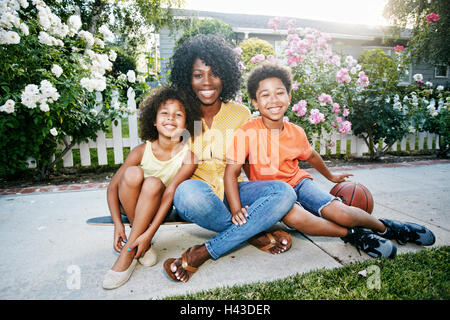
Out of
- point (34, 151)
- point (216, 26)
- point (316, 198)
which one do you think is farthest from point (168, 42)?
point (316, 198)

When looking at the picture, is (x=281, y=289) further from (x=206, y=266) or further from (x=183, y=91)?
(x=183, y=91)

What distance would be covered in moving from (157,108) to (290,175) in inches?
42.6

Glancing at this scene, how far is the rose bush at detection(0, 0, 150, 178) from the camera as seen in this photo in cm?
305

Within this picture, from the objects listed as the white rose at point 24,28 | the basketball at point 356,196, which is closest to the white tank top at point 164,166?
the basketball at point 356,196

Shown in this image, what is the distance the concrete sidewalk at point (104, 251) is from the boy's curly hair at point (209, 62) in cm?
122

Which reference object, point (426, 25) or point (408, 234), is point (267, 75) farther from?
point (426, 25)

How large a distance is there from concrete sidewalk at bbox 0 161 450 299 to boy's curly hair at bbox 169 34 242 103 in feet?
3.99

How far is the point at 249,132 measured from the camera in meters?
2.06

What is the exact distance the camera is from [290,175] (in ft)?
6.94

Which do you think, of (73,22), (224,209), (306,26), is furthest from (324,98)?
(306,26)

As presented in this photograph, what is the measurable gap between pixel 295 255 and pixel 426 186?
243 cm

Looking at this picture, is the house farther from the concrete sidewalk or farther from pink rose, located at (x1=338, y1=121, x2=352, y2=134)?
the concrete sidewalk

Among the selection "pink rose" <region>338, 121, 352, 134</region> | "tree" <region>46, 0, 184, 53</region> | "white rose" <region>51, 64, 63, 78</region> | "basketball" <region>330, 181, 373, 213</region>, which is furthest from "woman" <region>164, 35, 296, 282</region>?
"tree" <region>46, 0, 184, 53</region>
